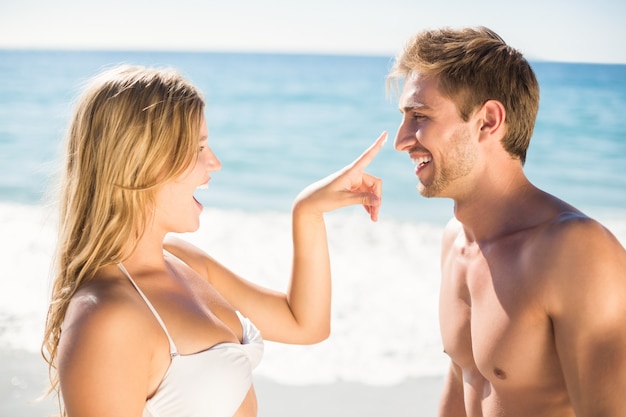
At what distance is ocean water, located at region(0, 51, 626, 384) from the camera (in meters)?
6.15

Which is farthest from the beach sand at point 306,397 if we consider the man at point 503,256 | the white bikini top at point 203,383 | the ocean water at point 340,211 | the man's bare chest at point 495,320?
the white bikini top at point 203,383

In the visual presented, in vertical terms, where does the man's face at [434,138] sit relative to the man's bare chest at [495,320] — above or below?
above

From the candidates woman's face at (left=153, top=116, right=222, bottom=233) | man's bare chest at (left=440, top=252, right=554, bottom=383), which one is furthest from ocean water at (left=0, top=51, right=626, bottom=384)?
man's bare chest at (left=440, top=252, right=554, bottom=383)

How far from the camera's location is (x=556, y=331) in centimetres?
221

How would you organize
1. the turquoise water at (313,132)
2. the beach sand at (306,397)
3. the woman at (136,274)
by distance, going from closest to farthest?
the woman at (136,274), the beach sand at (306,397), the turquoise water at (313,132)

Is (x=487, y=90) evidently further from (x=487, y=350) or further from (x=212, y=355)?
(x=212, y=355)

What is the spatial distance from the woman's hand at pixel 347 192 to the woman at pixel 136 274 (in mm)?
452

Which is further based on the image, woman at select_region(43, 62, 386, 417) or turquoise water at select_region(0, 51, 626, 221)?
turquoise water at select_region(0, 51, 626, 221)

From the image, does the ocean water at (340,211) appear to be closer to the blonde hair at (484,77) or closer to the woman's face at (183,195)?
the woman's face at (183,195)

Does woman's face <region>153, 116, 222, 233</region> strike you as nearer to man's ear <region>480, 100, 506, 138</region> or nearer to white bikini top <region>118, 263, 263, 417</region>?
white bikini top <region>118, 263, 263, 417</region>

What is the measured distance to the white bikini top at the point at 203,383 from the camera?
209cm

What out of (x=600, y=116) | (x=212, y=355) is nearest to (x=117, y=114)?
(x=212, y=355)

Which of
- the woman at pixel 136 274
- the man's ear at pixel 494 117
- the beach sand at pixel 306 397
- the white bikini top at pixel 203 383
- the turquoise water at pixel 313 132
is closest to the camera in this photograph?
the woman at pixel 136 274

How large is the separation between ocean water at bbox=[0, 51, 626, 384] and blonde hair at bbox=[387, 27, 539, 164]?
838 mm
